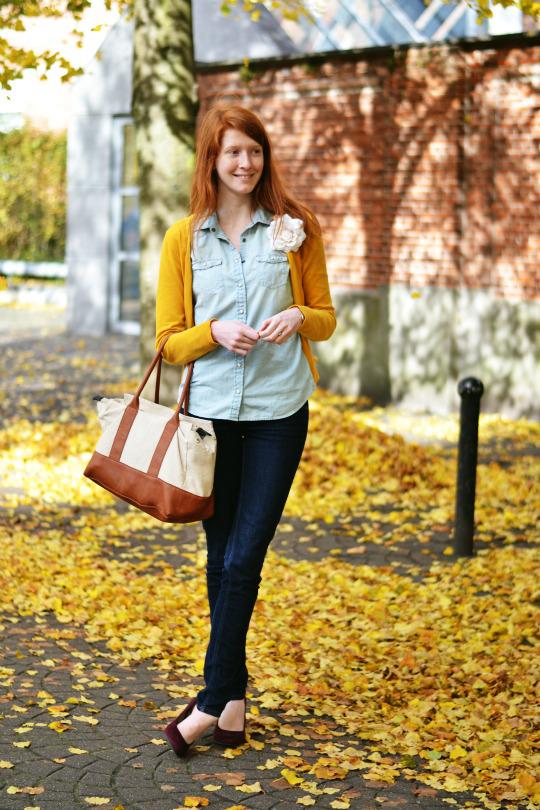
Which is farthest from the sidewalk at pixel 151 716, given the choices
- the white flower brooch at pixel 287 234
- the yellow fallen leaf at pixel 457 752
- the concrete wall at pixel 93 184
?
the concrete wall at pixel 93 184

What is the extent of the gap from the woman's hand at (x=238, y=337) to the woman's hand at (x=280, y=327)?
0.03m

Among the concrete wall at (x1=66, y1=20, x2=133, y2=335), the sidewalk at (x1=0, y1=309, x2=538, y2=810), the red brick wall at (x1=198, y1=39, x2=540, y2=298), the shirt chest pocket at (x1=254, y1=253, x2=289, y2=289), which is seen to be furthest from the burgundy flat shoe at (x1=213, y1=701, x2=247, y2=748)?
the concrete wall at (x1=66, y1=20, x2=133, y2=335)

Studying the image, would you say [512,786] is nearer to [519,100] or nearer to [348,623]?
[348,623]

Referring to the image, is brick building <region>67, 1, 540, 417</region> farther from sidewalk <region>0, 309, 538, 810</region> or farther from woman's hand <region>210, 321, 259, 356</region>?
woman's hand <region>210, 321, 259, 356</region>

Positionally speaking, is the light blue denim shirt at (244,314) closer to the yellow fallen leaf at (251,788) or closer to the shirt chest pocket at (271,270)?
the shirt chest pocket at (271,270)

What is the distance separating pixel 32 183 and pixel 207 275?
22.6 m

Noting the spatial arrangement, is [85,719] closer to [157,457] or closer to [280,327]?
[157,457]

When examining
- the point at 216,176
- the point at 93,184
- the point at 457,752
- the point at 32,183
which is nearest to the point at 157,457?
the point at 216,176

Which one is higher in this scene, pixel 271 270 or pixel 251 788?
pixel 271 270

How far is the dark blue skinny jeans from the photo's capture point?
13.1ft

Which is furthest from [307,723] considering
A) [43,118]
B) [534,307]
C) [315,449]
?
[43,118]

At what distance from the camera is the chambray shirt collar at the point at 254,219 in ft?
13.2

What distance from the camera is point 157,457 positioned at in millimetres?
3914

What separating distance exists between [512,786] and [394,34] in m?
12.1
